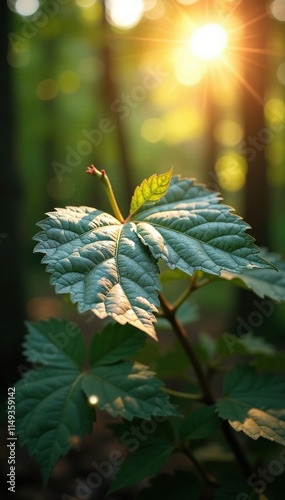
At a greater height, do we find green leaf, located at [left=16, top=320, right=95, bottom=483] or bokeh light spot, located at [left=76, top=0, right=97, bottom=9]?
Answer: bokeh light spot, located at [left=76, top=0, right=97, bottom=9]

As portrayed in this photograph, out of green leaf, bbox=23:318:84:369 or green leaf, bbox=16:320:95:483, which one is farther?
green leaf, bbox=23:318:84:369

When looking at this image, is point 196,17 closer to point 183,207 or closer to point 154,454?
point 183,207

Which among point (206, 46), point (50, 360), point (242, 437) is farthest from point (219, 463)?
point (206, 46)

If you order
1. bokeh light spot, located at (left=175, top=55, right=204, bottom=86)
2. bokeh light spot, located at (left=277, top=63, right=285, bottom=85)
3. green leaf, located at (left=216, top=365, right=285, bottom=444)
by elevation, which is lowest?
green leaf, located at (left=216, top=365, right=285, bottom=444)

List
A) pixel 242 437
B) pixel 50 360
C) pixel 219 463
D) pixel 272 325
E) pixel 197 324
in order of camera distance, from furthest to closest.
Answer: pixel 197 324 → pixel 272 325 → pixel 242 437 → pixel 219 463 → pixel 50 360

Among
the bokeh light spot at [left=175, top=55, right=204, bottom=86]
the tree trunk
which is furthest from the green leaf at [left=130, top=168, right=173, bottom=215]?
the bokeh light spot at [left=175, top=55, right=204, bottom=86]

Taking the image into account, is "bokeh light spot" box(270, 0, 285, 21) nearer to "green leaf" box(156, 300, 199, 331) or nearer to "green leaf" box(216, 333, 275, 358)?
"green leaf" box(156, 300, 199, 331)

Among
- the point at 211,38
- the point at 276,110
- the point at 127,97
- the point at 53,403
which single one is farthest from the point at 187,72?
the point at 53,403
